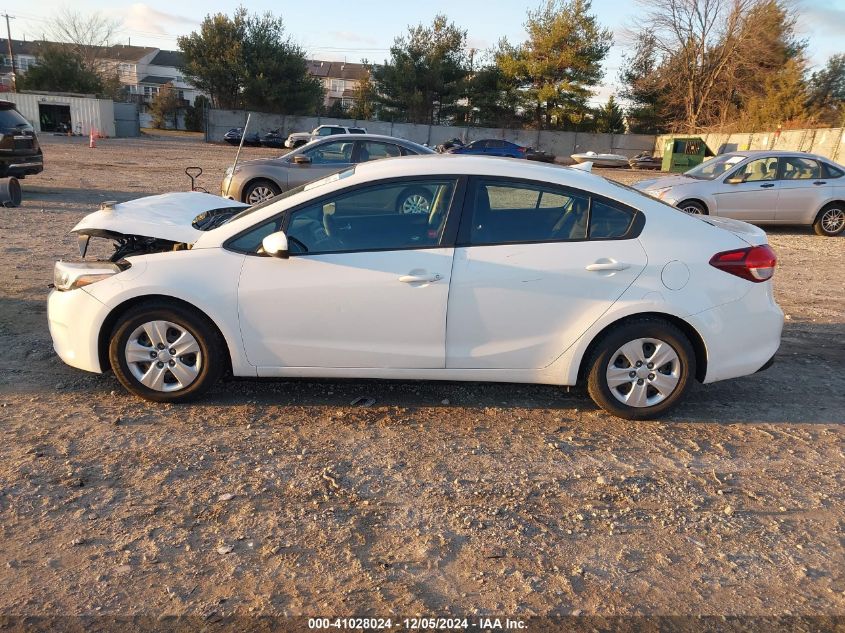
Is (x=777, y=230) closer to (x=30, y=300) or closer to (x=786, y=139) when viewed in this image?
(x=30, y=300)

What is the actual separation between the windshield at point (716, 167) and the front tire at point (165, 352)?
427 inches

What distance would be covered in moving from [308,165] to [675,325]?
9800 millimetres

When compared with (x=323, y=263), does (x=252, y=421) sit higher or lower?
lower

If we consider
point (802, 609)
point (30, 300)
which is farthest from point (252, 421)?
point (30, 300)

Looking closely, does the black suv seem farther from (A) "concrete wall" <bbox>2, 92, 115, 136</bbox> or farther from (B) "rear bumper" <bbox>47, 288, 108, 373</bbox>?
(A) "concrete wall" <bbox>2, 92, 115, 136</bbox>

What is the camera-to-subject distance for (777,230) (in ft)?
43.5

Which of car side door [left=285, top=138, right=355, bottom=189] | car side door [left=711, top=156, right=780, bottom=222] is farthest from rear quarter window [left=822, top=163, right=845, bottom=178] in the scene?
car side door [left=285, top=138, right=355, bottom=189]

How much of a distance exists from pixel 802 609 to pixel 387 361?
2.51m

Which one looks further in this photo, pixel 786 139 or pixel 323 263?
pixel 786 139

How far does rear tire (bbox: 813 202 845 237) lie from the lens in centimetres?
1239

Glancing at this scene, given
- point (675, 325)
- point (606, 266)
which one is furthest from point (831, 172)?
point (606, 266)

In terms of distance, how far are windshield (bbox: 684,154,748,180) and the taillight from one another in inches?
347

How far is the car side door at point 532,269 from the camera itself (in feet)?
13.2

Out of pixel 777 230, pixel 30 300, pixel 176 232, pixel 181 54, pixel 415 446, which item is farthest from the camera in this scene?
pixel 181 54
